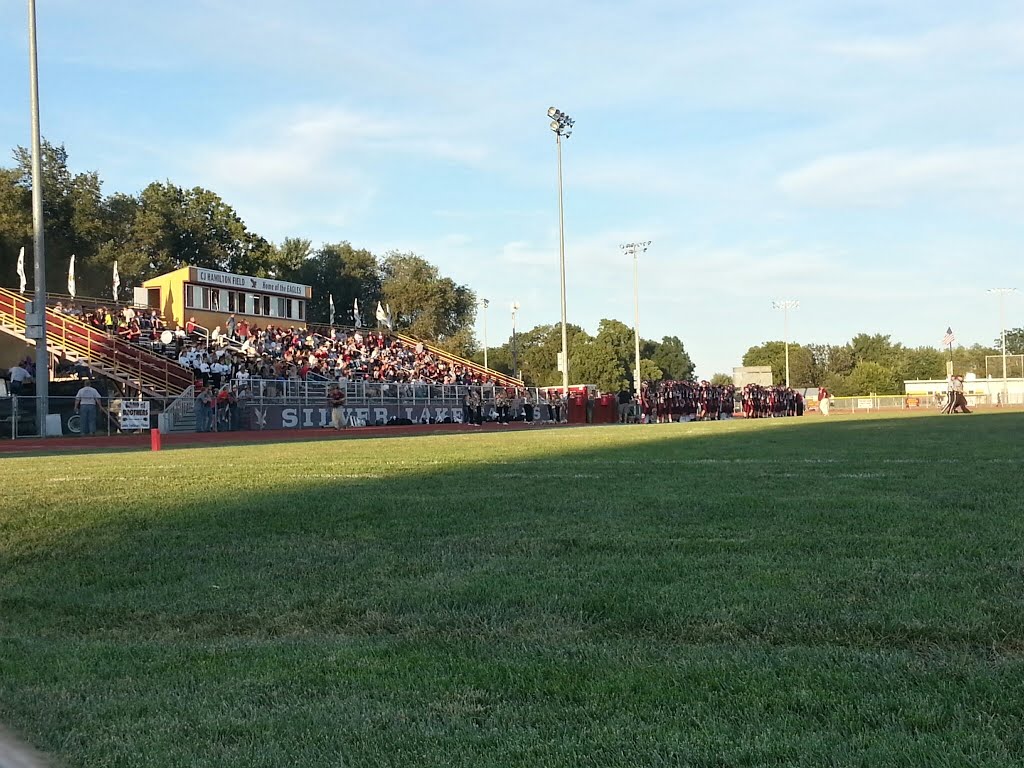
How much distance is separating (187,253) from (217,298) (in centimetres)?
1938

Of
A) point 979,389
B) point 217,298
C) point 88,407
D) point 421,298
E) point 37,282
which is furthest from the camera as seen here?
point 979,389

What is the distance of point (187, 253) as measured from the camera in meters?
61.0

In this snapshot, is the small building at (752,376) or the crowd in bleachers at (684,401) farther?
the small building at (752,376)

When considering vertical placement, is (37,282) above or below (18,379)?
above

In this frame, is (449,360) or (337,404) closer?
(337,404)

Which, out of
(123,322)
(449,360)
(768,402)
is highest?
(123,322)

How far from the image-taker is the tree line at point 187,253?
50625mm

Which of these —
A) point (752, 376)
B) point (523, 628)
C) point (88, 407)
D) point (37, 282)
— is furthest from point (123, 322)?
point (752, 376)

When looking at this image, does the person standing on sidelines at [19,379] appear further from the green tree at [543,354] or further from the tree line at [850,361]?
the tree line at [850,361]

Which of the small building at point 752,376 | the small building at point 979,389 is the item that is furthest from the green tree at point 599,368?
the small building at point 752,376

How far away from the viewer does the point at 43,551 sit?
639 centimetres

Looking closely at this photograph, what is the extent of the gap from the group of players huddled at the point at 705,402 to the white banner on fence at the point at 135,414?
2232 cm

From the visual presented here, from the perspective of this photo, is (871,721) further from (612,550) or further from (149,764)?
(612,550)

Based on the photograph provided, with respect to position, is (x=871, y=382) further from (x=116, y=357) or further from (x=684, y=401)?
(x=116, y=357)
